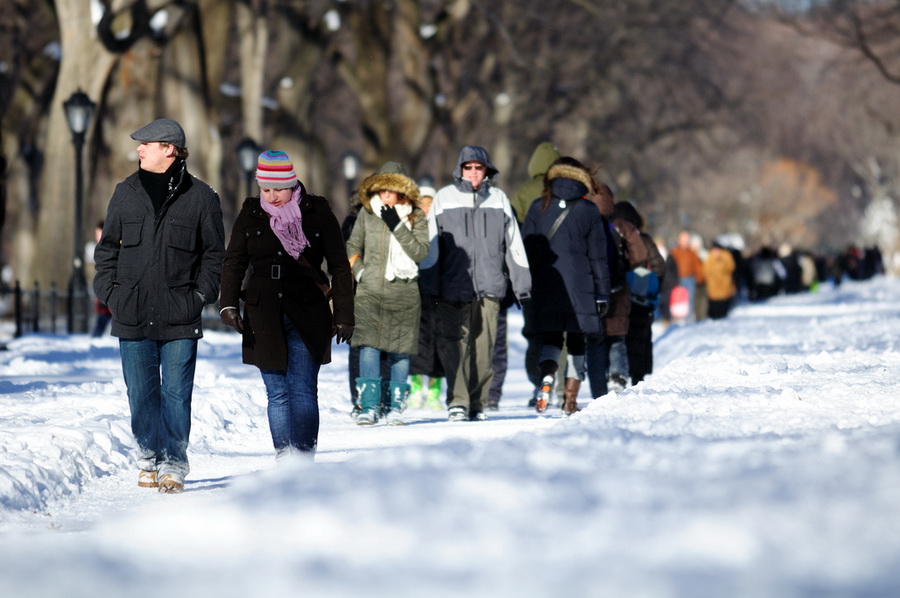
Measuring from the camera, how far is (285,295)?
8250 mm

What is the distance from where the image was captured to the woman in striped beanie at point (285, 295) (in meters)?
8.23

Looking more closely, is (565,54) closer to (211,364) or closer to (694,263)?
(694,263)

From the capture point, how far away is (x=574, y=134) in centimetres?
→ 4312

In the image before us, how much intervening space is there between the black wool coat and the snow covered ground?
769 millimetres

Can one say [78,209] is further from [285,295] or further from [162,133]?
Answer: [285,295]

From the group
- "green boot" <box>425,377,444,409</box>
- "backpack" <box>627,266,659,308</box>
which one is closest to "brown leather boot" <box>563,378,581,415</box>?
"green boot" <box>425,377,444,409</box>

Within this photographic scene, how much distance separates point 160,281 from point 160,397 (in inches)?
22.9

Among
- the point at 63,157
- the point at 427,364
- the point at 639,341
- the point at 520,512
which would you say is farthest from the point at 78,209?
the point at 520,512

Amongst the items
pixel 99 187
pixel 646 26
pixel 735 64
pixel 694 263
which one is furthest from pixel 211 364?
pixel 735 64

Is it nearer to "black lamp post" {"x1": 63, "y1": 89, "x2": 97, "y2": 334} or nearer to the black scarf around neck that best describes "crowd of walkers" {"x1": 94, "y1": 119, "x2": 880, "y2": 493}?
the black scarf around neck

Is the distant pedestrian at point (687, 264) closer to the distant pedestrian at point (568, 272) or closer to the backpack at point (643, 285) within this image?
the backpack at point (643, 285)

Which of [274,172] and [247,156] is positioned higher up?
[247,156]

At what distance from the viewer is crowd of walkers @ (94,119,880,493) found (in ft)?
27.0

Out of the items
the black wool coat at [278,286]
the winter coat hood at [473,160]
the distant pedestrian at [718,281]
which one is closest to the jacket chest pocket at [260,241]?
the black wool coat at [278,286]
